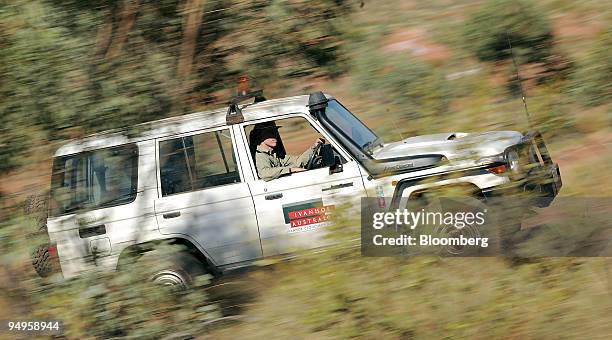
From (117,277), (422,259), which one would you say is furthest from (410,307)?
(117,277)

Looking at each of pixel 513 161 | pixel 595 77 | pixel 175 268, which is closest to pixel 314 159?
pixel 175 268

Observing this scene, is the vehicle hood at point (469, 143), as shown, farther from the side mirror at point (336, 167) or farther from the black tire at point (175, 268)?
the black tire at point (175, 268)

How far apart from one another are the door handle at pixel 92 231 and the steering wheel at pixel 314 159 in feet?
6.19

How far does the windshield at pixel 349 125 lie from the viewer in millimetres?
7028

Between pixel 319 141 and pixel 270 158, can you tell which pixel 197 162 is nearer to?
pixel 270 158

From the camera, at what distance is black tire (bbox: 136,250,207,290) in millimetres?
6328

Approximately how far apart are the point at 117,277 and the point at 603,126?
11.8 ft

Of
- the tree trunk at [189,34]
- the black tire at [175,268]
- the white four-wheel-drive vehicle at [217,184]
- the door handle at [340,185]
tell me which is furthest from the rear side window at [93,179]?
the door handle at [340,185]

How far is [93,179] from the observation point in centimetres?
652

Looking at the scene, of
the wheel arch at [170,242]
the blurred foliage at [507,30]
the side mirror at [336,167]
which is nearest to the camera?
the blurred foliage at [507,30]

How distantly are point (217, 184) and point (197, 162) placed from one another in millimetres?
265

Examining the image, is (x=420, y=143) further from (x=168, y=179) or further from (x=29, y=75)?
(x=29, y=75)

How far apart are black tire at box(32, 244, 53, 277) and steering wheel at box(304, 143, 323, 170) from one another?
244 cm

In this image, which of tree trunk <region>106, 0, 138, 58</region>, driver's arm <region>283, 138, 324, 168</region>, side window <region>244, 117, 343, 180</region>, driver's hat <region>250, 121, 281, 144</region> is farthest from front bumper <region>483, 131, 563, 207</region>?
tree trunk <region>106, 0, 138, 58</region>
